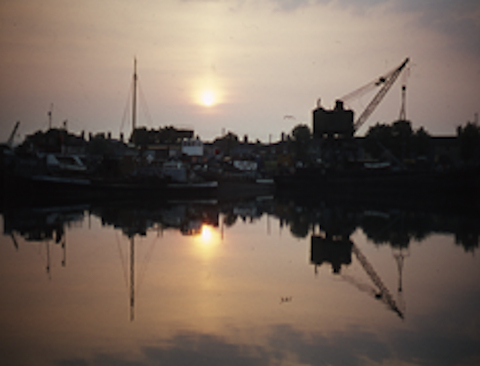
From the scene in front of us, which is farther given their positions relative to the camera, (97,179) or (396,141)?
(396,141)

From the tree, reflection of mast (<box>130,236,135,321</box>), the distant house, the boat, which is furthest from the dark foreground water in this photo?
the distant house

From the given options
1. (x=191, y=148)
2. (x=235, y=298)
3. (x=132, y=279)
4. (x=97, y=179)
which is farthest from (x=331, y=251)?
(x=191, y=148)

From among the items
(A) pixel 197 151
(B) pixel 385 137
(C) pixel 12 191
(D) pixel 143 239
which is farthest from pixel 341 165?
(D) pixel 143 239

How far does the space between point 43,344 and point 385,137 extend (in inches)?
4190

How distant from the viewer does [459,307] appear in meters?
13.5

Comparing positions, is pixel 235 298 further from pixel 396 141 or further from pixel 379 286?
pixel 396 141

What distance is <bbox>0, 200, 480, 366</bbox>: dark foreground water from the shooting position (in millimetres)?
10062

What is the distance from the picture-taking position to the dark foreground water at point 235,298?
1006cm

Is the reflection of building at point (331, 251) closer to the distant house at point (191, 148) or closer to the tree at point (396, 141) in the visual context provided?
the tree at point (396, 141)

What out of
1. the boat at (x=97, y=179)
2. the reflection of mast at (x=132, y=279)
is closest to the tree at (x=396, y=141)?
the boat at (x=97, y=179)

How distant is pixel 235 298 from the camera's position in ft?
46.0

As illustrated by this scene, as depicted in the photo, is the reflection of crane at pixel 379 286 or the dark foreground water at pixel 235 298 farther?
the reflection of crane at pixel 379 286

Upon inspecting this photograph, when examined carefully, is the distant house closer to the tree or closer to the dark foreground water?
the tree

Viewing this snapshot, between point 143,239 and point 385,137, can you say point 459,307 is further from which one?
point 385,137
